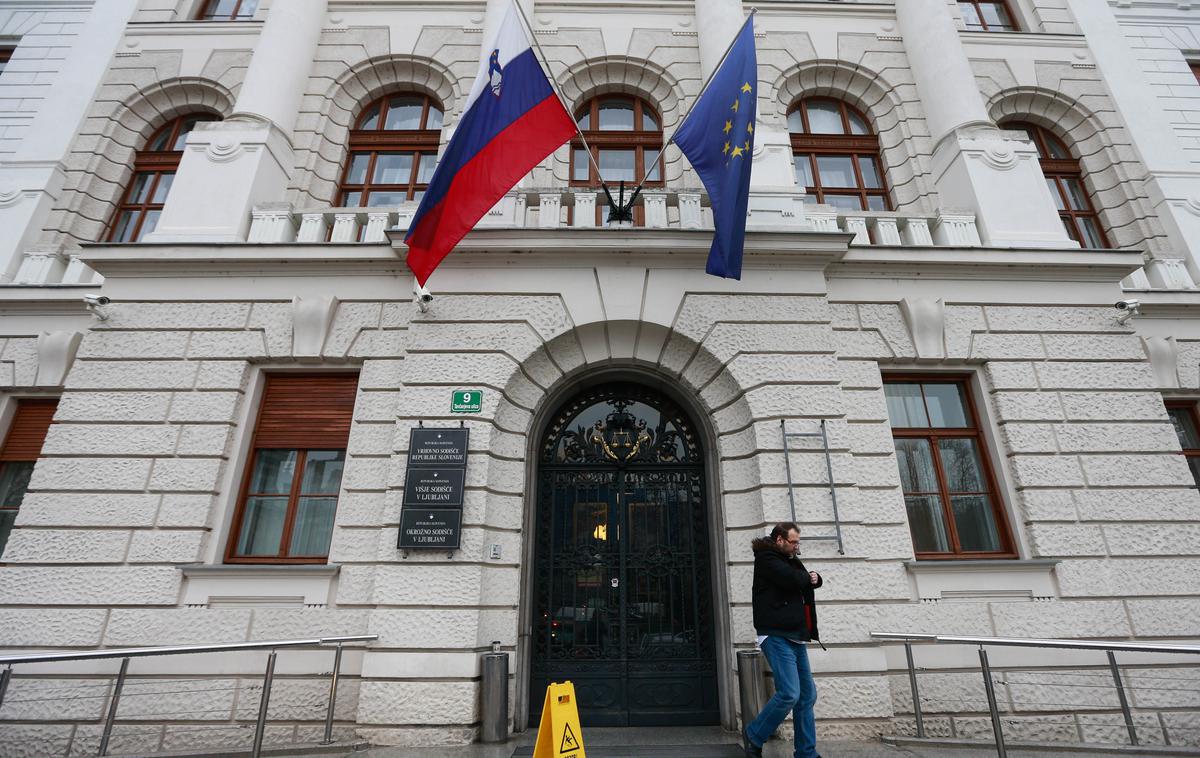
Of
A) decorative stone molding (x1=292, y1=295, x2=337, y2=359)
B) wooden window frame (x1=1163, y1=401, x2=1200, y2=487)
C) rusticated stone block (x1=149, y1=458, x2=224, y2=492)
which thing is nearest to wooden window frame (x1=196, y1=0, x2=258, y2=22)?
decorative stone molding (x1=292, y1=295, x2=337, y2=359)

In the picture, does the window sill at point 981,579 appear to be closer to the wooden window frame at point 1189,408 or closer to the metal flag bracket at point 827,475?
the metal flag bracket at point 827,475

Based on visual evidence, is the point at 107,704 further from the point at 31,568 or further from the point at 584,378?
the point at 584,378

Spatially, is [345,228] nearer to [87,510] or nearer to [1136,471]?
[87,510]

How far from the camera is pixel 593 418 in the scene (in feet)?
25.9

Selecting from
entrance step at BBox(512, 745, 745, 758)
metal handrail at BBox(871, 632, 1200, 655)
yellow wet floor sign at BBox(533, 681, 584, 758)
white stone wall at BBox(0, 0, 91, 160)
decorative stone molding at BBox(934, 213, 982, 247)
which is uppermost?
white stone wall at BBox(0, 0, 91, 160)

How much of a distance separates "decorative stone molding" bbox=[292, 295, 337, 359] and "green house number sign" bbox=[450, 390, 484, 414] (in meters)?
2.05

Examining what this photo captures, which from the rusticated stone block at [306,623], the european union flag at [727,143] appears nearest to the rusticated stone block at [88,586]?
the rusticated stone block at [306,623]

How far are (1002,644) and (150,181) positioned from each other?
13.9m

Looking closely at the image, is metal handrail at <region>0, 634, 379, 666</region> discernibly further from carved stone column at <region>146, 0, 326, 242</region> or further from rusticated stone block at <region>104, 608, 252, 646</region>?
carved stone column at <region>146, 0, 326, 242</region>

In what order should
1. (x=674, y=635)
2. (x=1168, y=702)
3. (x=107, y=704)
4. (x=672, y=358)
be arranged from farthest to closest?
(x=672, y=358) → (x=674, y=635) → (x=1168, y=702) → (x=107, y=704)

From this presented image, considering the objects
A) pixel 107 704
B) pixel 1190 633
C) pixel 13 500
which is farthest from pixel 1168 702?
pixel 13 500

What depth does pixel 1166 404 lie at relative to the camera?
8.30m

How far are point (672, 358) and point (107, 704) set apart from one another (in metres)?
6.95

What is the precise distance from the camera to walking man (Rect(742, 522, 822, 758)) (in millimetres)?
4680
